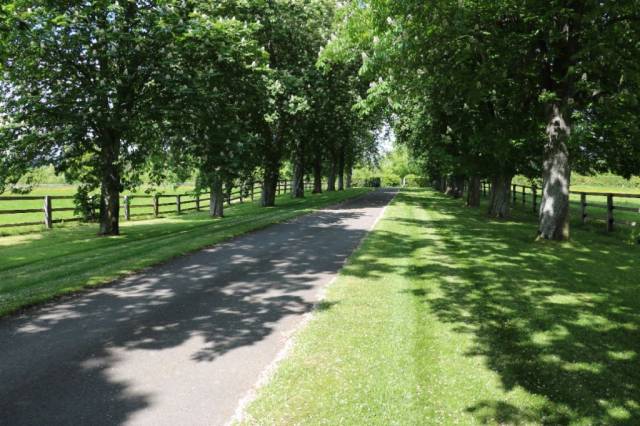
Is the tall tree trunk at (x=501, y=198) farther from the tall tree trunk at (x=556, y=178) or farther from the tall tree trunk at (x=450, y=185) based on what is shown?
the tall tree trunk at (x=450, y=185)

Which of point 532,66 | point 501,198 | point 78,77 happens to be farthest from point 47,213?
point 501,198

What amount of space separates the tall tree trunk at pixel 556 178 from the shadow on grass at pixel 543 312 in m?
0.66

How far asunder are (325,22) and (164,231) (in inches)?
660

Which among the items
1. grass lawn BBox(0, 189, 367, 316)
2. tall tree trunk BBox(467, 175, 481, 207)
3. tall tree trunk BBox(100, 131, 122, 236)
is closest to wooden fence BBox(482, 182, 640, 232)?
tall tree trunk BBox(467, 175, 481, 207)

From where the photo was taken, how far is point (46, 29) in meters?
12.7

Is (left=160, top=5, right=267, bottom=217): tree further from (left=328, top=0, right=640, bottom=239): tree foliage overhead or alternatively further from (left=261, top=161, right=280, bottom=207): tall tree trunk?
(left=261, top=161, right=280, bottom=207): tall tree trunk

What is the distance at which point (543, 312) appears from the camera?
6875 millimetres

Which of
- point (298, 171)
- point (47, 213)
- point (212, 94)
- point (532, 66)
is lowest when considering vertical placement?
point (47, 213)

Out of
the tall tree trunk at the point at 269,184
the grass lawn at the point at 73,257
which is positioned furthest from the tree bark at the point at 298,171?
the grass lawn at the point at 73,257

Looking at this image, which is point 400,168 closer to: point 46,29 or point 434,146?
point 434,146

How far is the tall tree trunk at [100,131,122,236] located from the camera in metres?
16.5

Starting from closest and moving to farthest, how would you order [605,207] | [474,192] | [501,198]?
[605,207] → [501,198] → [474,192]

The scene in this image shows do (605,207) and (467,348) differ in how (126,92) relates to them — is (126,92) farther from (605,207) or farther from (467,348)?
(605,207)

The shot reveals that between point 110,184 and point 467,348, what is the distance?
1574cm
